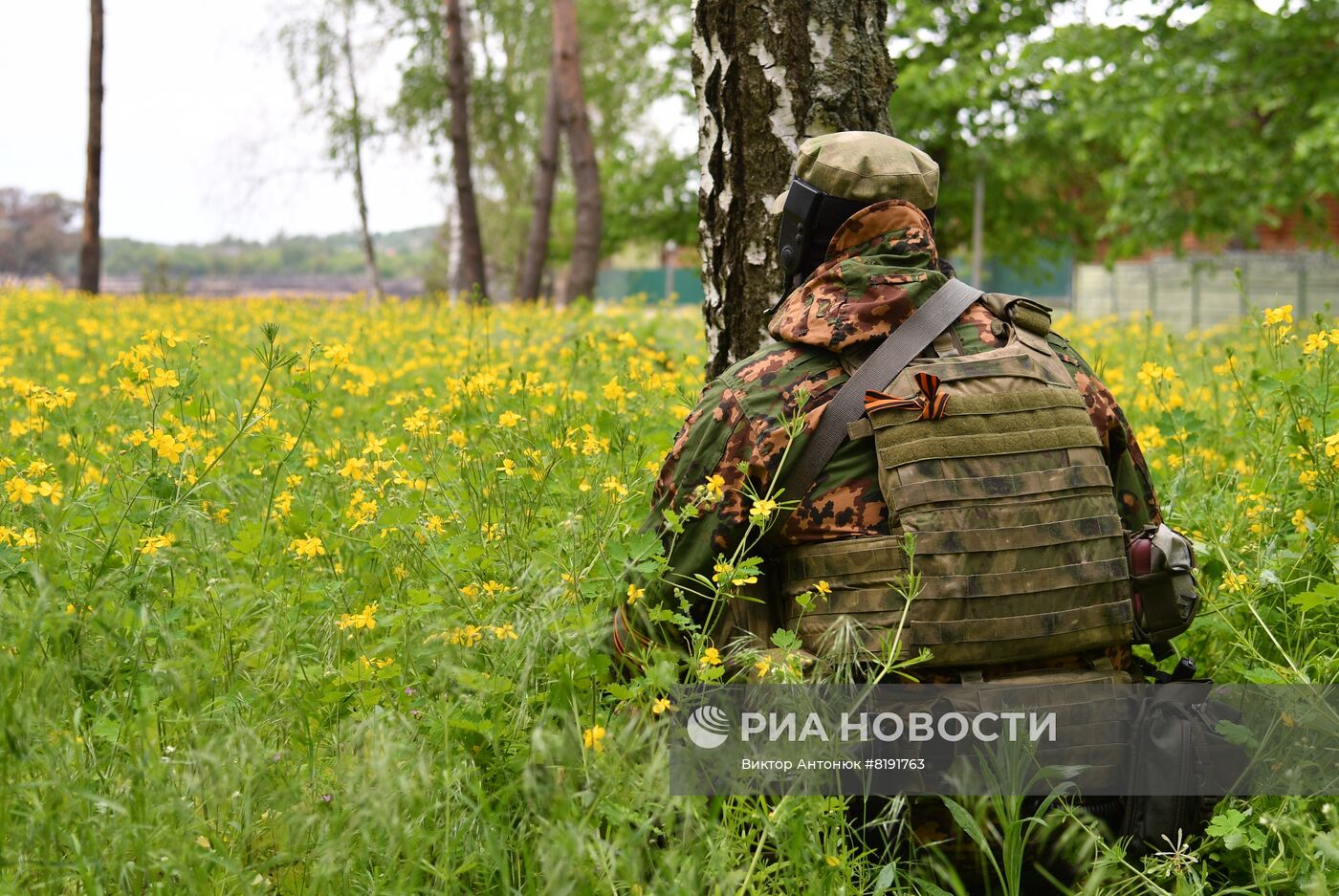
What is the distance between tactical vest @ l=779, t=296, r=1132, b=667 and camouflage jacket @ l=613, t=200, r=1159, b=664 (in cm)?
7

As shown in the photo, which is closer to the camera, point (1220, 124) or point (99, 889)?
point (99, 889)

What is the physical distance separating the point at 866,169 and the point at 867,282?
27 cm

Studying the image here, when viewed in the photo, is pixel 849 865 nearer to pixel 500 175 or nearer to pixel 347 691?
pixel 347 691

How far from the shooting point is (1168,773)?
7.40 feet

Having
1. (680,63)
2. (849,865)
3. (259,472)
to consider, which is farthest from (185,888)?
(680,63)

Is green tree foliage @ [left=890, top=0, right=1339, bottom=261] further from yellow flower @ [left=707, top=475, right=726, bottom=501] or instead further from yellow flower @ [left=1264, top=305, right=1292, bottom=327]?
yellow flower @ [left=707, top=475, right=726, bottom=501]

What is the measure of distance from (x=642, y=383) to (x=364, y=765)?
212 cm

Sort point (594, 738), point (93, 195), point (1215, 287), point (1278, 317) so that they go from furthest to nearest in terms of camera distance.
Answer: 1. point (1215, 287)
2. point (93, 195)
3. point (1278, 317)
4. point (594, 738)

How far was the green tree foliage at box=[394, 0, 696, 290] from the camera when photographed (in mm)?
21078

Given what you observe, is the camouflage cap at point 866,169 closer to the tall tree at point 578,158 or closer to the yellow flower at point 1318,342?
the yellow flower at point 1318,342

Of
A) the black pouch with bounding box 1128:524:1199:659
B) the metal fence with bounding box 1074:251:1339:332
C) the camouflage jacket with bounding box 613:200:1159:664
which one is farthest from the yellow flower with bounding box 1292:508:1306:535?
the metal fence with bounding box 1074:251:1339:332

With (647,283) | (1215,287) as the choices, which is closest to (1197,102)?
(1215,287)

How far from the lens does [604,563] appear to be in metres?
2.45

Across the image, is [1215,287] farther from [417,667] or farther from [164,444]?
[164,444]
